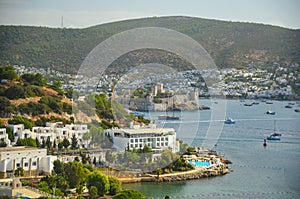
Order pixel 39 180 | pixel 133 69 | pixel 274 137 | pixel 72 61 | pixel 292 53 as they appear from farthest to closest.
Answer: pixel 292 53 → pixel 72 61 → pixel 133 69 → pixel 274 137 → pixel 39 180

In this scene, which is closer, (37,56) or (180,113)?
(180,113)

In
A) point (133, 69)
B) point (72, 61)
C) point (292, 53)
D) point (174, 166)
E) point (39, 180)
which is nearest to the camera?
point (39, 180)

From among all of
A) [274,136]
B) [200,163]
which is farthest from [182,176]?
[274,136]

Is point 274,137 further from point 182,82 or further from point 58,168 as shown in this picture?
point 182,82

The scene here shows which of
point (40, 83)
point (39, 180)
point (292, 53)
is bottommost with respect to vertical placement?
point (39, 180)

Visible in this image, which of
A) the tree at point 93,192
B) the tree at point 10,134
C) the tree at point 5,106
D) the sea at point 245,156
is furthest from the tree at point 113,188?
the tree at point 5,106

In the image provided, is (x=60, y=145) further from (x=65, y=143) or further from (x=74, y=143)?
(x=74, y=143)

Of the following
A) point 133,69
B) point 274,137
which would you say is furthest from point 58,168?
point 133,69
